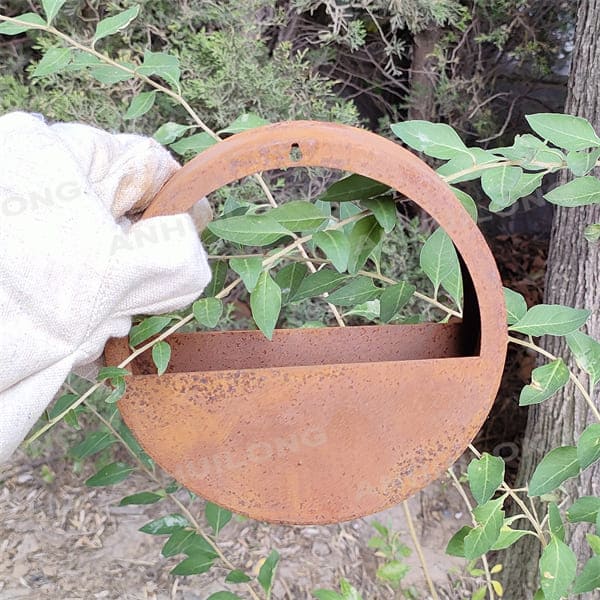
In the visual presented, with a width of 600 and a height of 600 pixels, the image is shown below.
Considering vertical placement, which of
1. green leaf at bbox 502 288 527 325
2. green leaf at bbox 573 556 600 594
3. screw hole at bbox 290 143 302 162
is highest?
screw hole at bbox 290 143 302 162

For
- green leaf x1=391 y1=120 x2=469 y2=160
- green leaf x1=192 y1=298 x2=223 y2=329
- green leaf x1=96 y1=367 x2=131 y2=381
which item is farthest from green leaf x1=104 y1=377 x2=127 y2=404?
green leaf x1=391 y1=120 x2=469 y2=160

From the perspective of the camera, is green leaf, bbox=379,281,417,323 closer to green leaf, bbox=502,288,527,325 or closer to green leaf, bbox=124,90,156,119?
green leaf, bbox=502,288,527,325

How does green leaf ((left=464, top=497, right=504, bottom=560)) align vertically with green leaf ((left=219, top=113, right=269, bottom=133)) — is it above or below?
below

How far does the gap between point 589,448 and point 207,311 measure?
1.82 ft

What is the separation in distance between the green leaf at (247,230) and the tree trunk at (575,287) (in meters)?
1.16

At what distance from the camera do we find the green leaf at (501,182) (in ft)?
2.72

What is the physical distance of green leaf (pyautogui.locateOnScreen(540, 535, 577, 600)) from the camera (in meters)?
0.90

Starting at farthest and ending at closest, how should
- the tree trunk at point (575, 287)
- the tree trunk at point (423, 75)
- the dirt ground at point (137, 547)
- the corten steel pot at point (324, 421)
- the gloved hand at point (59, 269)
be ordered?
the tree trunk at point (423, 75) → the dirt ground at point (137, 547) → the tree trunk at point (575, 287) → the corten steel pot at point (324, 421) → the gloved hand at point (59, 269)

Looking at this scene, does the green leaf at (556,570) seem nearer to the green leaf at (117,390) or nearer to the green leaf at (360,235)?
the green leaf at (360,235)

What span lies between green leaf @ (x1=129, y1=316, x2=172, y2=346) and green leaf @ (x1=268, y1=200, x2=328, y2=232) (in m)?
0.18

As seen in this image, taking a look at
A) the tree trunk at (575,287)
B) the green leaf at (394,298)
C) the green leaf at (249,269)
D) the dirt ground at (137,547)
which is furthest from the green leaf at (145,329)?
the dirt ground at (137,547)

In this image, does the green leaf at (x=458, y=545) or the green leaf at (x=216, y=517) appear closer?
the green leaf at (x=458, y=545)

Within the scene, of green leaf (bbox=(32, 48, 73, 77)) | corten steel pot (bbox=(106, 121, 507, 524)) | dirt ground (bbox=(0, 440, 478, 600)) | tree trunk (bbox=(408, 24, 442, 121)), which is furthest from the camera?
tree trunk (bbox=(408, 24, 442, 121))

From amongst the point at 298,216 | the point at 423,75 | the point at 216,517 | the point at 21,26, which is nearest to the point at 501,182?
the point at 298,216
